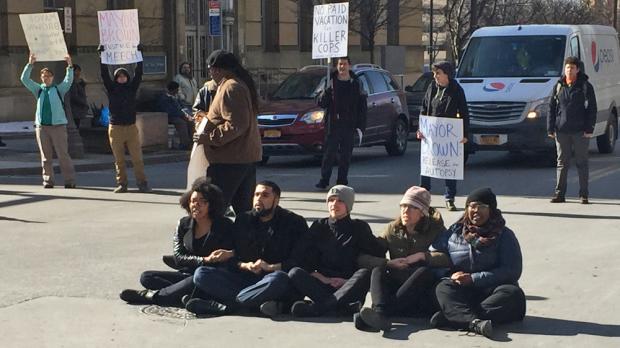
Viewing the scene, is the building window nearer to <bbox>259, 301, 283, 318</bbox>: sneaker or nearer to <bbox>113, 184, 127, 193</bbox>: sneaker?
<bbox>113, 184, 127, 193</bbox>: sneaker

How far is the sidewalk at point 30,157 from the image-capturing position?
19141 millimetres

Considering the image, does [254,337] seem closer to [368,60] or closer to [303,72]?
[303,72]

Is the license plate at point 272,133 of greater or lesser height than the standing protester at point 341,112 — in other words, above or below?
below

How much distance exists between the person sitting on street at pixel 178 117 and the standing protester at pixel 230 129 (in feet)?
42.5

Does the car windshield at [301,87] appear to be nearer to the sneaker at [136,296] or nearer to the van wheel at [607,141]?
the van wheel at [607,141]

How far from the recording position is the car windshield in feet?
70.8

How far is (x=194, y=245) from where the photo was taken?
349 inches

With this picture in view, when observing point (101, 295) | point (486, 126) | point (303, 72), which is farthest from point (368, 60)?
point (101, 295)

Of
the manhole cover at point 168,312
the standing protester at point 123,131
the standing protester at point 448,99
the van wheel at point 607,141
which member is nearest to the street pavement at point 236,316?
the manhole cover at point 168,312

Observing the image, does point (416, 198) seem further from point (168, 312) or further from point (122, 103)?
point (122, 103)

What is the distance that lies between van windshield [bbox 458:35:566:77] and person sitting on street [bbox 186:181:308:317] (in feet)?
40.3

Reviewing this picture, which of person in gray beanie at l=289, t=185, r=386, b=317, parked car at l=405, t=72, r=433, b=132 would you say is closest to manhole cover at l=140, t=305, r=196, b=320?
person in gray beanie at l=289, t=185, r=386, b=317

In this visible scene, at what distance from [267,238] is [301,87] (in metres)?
13.3

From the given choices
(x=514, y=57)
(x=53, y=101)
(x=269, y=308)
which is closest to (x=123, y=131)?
(x=53, y=101)
